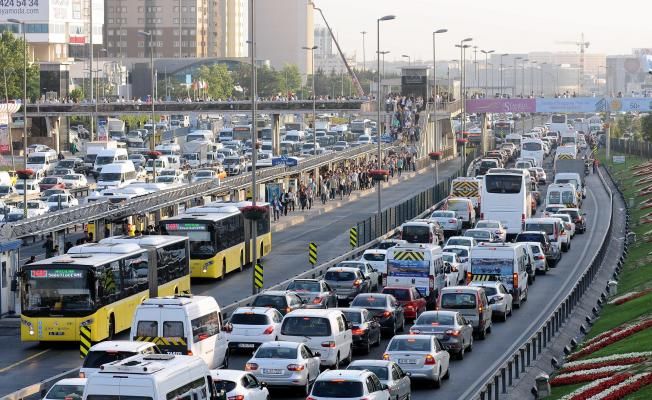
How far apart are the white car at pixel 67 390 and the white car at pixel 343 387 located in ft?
13.4

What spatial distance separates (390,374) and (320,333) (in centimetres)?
559

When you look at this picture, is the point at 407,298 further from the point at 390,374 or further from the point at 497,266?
the point at 390,374

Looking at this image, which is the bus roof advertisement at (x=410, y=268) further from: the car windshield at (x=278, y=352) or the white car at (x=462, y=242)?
the car windshield at (x=278, y=352)

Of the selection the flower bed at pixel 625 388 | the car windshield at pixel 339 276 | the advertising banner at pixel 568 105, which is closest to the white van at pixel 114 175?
the car windshield at pixel 339 276

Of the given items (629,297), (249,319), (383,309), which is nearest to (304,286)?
(383,309)

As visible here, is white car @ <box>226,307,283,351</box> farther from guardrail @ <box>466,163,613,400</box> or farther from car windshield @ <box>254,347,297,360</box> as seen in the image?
guardrail @ <box>466,163,613,400</box>

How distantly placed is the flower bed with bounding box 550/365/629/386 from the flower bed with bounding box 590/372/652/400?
6.78 ft

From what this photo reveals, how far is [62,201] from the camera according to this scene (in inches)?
3182

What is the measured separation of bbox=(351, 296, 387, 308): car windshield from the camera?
4222cm

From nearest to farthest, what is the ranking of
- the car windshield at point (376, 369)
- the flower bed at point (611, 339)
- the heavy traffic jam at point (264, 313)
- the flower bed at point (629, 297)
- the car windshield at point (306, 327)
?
the heavy traffic jam at point (264, 313), the car windshield at point (376, 369), the car windshield at point (306, 327), the flower bed at point (611, 339), the flower bed at point (629, 297)

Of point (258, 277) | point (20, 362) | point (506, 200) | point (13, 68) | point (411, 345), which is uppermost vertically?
point (13, 68)

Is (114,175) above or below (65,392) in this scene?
below

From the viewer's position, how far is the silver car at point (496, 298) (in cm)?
4647

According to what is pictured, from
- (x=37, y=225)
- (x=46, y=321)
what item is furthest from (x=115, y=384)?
(x=37, y=225)
